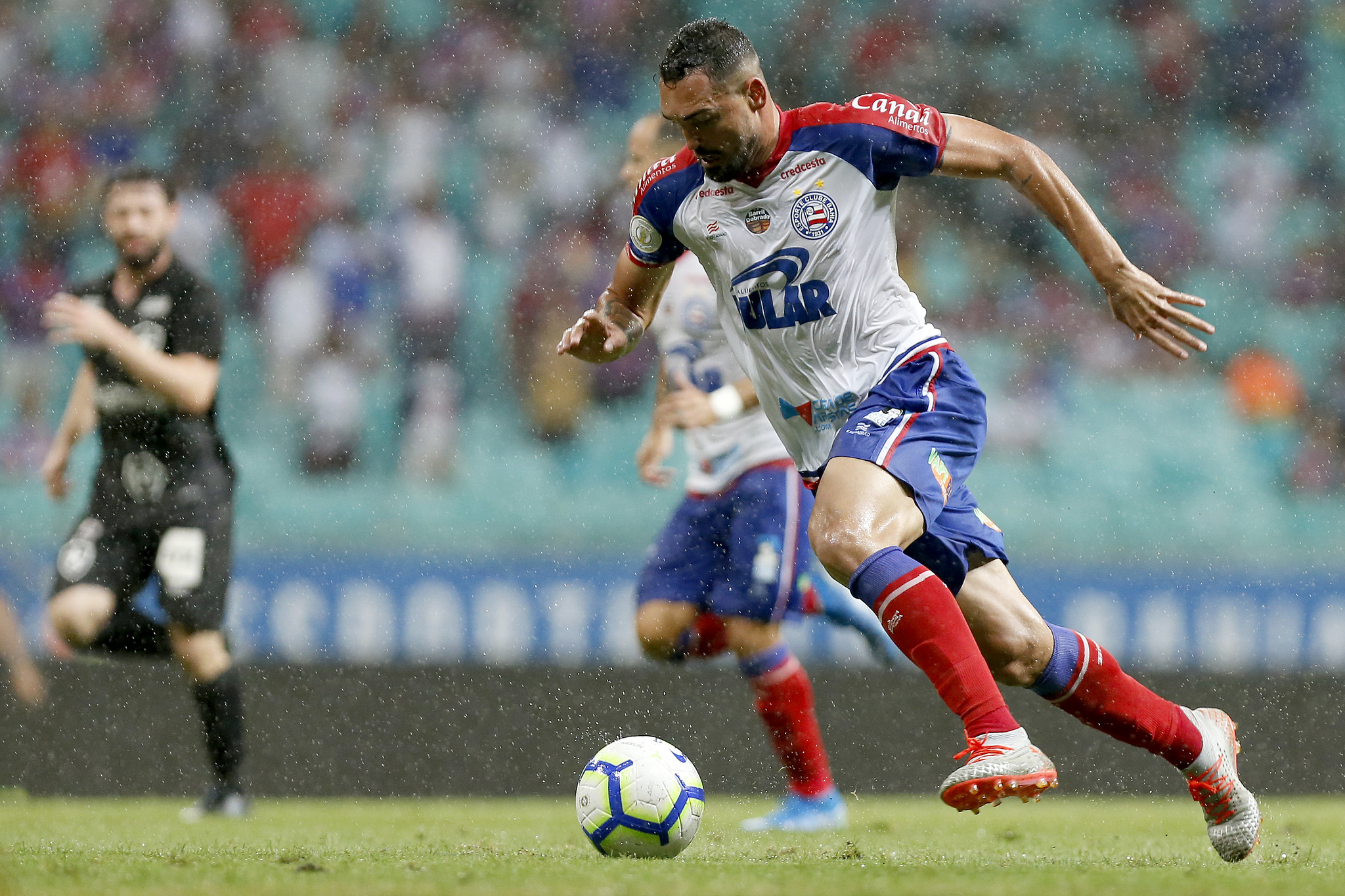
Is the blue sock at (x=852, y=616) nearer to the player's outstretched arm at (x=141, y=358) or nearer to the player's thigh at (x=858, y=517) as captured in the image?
the player's outstretched arm at (x=141, y=358)

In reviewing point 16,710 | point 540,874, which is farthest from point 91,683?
point 540,874

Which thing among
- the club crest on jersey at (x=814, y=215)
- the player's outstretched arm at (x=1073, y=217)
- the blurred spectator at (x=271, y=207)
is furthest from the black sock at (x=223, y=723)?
the blurred spectator at (x=271, y=207)

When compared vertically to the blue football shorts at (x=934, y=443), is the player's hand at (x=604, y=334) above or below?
above

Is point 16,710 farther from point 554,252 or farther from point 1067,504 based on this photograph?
point 1067,504

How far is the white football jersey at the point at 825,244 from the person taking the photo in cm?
388

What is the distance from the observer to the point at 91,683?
747 centimetres

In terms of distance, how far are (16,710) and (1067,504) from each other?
611 cm

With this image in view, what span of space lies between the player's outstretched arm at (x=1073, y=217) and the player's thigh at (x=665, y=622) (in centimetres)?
252

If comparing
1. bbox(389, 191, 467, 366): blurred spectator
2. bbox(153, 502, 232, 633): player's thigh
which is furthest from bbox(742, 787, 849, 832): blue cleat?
bbox(389, 191, 467, 366): blurred spectator

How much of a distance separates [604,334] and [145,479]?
9.14 ft

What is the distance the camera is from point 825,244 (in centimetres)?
388

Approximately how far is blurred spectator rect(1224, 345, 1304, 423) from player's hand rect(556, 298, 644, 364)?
6836mm

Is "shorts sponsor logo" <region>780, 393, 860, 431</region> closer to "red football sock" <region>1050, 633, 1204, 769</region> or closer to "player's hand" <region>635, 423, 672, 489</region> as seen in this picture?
"red football sock" <region>1050, 633, 1204, 769</region>

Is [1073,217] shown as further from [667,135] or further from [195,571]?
[195,571]
